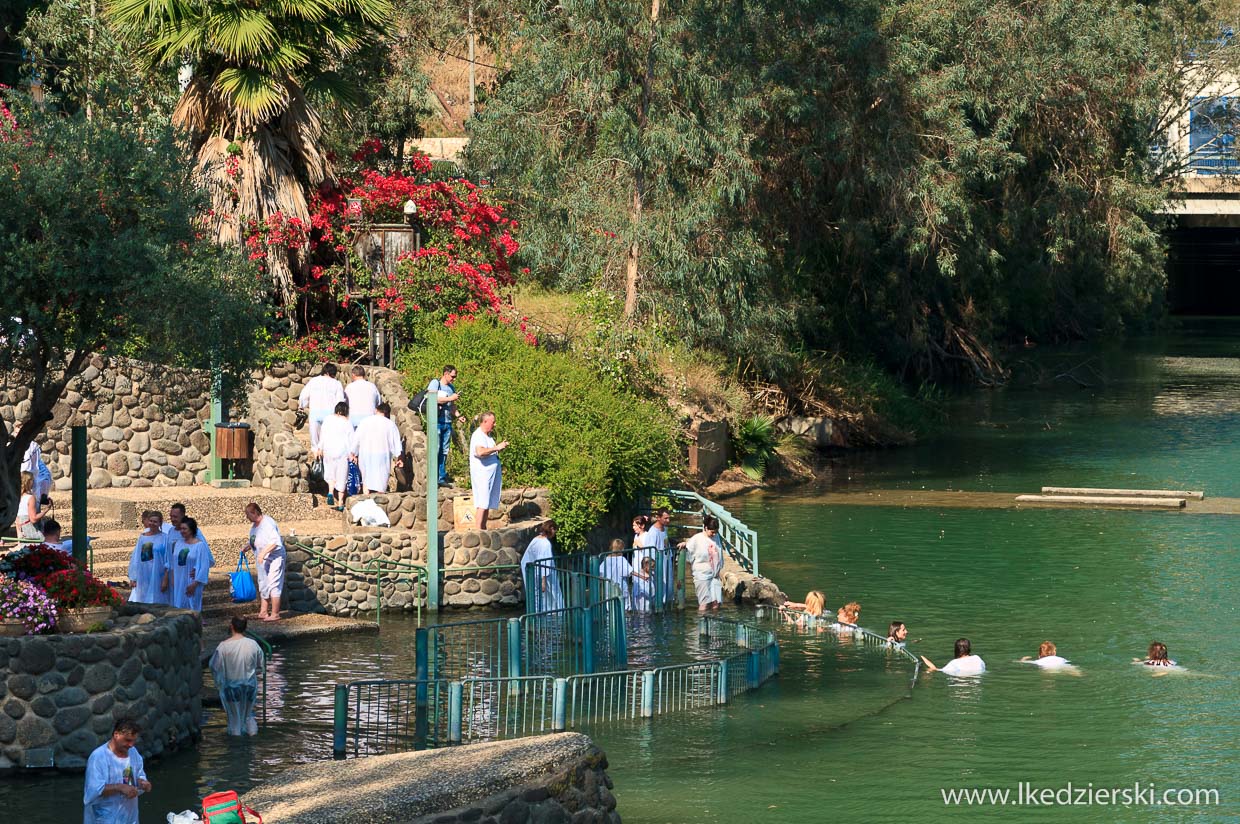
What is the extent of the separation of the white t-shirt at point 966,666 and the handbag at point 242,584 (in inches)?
324

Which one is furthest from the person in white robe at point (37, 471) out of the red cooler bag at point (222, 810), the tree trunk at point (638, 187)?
the tree trunk at point (638, 187)

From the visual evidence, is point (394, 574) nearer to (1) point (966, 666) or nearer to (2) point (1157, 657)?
(1) point (966, 666)

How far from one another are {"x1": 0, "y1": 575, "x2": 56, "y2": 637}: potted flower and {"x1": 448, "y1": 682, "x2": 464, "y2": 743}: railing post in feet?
11.5

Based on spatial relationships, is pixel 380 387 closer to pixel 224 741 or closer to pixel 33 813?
pixel 224 741

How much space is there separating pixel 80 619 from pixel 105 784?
10.3ft

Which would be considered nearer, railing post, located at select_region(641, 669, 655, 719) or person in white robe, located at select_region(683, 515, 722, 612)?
railing post, located at select_region(641, 669, 655, 719)

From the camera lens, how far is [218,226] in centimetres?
2638

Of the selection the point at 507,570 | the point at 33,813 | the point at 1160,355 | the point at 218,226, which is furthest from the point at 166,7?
the point at 1160,355

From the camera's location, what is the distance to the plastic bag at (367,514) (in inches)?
859

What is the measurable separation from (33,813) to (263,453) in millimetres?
12392

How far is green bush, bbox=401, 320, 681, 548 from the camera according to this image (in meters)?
23.3

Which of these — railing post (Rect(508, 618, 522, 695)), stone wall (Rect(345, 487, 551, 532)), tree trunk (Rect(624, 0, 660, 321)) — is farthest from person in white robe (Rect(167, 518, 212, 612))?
tree trunk (Rect(624, 0, 660, 321))

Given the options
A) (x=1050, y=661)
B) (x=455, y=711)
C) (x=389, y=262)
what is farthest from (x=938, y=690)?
(x=389, y=262)

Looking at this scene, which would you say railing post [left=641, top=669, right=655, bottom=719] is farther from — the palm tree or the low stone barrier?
the palm tree
